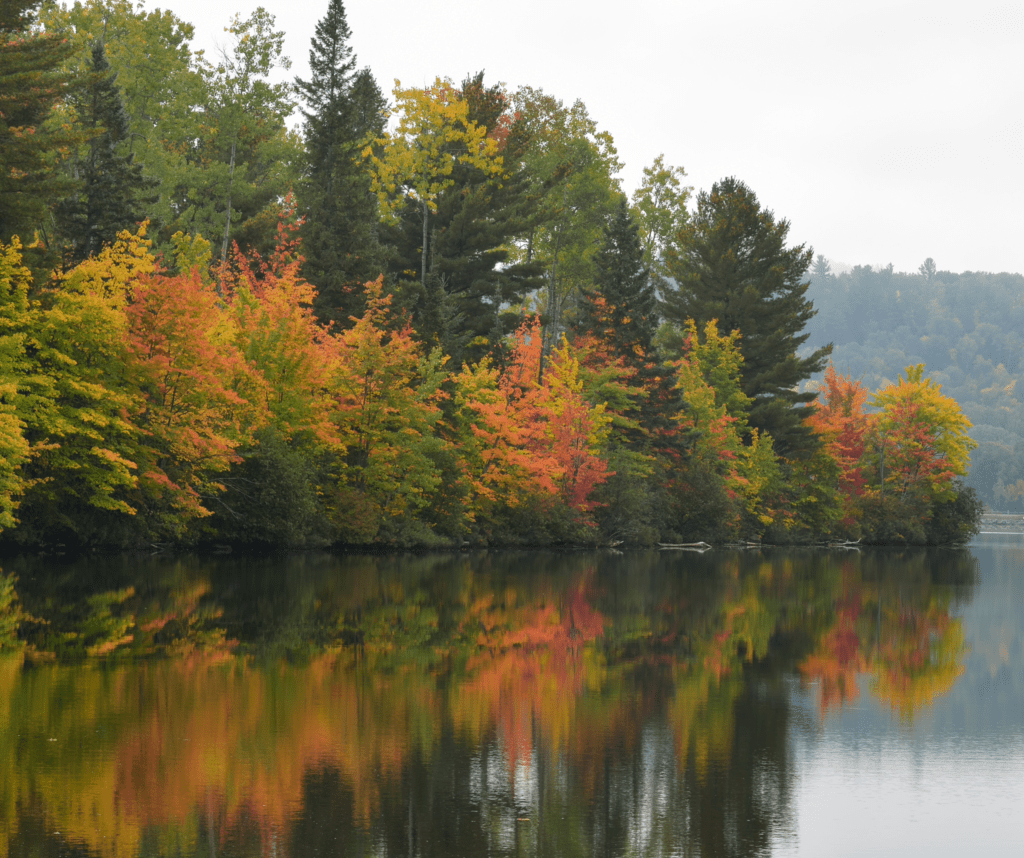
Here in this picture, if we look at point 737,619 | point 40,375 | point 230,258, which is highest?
point 230,258

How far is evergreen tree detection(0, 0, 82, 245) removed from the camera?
33.0 m

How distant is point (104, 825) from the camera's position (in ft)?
25.5

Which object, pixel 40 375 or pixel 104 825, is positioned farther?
pixel 40 375

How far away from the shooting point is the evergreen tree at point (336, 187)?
56.4 metres

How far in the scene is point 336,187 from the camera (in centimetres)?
5841

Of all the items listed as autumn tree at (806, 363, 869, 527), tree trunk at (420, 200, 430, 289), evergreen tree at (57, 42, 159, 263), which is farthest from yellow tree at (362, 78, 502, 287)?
autumn tree at (806, 363, 869, 527)

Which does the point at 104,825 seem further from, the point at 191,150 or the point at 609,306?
the point at 191,150

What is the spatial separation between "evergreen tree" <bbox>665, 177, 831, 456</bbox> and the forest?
0.23m

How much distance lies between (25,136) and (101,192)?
32.5 feet

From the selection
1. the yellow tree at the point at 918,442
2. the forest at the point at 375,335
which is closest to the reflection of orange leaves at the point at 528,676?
the forest at the point at 375,335

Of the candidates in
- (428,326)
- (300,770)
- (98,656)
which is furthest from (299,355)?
(300,770)

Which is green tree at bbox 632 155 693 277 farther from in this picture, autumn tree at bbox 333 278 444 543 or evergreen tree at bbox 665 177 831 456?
autumn tree at bbox 333 278 444 543

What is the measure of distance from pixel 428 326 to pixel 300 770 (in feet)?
143

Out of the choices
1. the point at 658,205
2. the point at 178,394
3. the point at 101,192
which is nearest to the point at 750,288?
the point at 658,205
